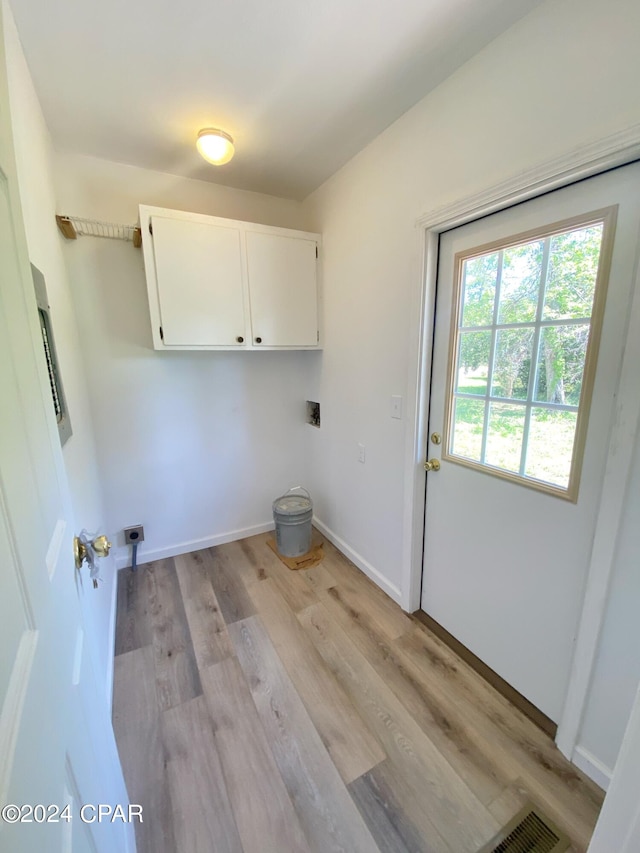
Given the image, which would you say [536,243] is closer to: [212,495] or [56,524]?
[56,524]

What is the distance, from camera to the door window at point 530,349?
112 centimetres

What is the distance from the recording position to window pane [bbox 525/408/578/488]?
1200 mm

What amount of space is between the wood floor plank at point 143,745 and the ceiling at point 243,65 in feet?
8.26

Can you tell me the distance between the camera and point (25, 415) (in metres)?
0.61

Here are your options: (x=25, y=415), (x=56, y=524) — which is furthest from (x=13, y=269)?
(x=56, y=524)

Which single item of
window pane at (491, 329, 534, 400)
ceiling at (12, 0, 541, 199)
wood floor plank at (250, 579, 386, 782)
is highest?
ceiling at (12, 0, 541, 199)

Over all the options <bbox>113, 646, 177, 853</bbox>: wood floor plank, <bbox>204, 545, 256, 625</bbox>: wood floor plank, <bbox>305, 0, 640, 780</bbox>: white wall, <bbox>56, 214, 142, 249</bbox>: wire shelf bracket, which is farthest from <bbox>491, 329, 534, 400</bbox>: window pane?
<bbox>56, 214, 142, 249</bbox>: wire shelf bracket

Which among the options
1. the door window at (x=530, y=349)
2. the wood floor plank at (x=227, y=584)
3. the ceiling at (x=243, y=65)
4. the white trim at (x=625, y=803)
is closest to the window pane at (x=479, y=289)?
the door window at (x=530, y=349)

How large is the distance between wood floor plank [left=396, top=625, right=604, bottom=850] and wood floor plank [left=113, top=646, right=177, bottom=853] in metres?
1.05

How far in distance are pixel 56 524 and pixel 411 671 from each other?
5.24 feet

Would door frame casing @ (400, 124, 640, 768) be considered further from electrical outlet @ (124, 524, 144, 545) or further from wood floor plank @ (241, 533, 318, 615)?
electrical outlet @ (124, 524, 144, 545)

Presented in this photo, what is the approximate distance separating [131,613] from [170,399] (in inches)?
51.4

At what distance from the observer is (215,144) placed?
5.44ft

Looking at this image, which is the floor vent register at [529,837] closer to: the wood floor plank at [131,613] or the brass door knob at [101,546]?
the brass door knob at [101,546]
